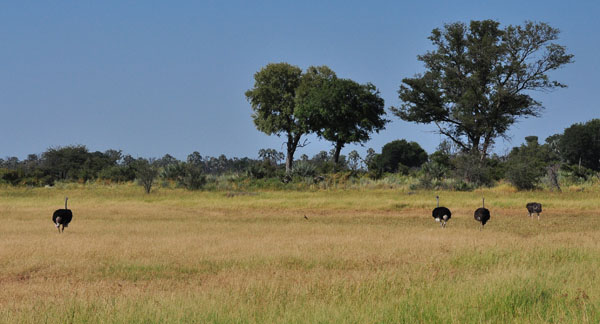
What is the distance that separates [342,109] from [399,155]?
42196 mm

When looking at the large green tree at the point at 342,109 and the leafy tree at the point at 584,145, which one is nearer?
the large green tree at the point at 342,109

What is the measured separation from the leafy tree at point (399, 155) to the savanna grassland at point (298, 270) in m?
73.7

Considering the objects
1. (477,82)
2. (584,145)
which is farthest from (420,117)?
(584,145)

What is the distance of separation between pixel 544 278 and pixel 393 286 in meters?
2.65

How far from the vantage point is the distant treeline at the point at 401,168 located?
43031 millimetres

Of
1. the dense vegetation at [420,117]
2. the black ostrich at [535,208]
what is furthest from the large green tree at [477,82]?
the black ostrich at [535,208]

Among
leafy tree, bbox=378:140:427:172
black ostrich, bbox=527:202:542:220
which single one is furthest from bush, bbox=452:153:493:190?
leafy tree, bbox=378:140:427:172

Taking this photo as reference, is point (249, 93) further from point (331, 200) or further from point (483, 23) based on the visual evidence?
point (331, 200)

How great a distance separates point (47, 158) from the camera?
7425cm

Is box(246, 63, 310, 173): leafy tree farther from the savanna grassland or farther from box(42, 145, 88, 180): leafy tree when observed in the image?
the savanna grassland

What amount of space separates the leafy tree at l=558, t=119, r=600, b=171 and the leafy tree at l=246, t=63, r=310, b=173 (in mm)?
41907

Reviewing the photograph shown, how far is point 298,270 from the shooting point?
38.3 feet

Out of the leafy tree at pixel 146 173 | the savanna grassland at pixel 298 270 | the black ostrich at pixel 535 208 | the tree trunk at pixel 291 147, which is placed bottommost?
the savanna grassland at pixel 298 270

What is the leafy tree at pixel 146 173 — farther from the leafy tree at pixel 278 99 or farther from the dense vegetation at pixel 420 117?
the leafy tree at pixel 278 99
